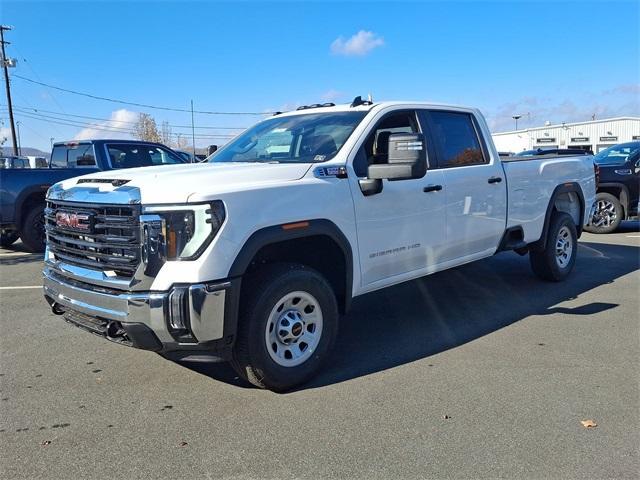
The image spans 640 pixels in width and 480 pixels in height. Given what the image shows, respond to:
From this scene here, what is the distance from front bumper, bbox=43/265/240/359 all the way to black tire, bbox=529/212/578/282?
4.56 m

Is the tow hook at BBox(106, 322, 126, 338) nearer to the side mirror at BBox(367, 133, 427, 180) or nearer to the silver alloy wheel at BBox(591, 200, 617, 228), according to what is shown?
the side mirror at BBox(367, 133, 427, 180)

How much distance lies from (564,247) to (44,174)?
825 cm

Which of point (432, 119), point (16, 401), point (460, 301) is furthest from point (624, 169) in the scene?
point (16, 401)

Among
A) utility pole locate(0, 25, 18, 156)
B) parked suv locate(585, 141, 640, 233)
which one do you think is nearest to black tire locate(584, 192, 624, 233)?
parked suv locate(585, 141, 640, 233)

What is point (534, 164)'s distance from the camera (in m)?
6.25

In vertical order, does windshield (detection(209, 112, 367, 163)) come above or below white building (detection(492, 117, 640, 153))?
below

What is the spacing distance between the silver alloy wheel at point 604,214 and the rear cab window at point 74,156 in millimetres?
10061

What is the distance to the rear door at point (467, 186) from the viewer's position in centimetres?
506

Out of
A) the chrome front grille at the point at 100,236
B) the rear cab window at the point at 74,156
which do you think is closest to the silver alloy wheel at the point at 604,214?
the rear cab window at the point at 74,156

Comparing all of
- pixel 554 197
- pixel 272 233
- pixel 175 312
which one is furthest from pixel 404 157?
pixel 554 197

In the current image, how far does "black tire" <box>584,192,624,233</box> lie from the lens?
11.0 m

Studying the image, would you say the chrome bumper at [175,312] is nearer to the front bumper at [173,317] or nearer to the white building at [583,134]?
the front bumper at [173,317]

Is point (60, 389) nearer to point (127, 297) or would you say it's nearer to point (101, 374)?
point (101, 374)

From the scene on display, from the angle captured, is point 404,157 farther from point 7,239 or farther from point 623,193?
point 7,239
